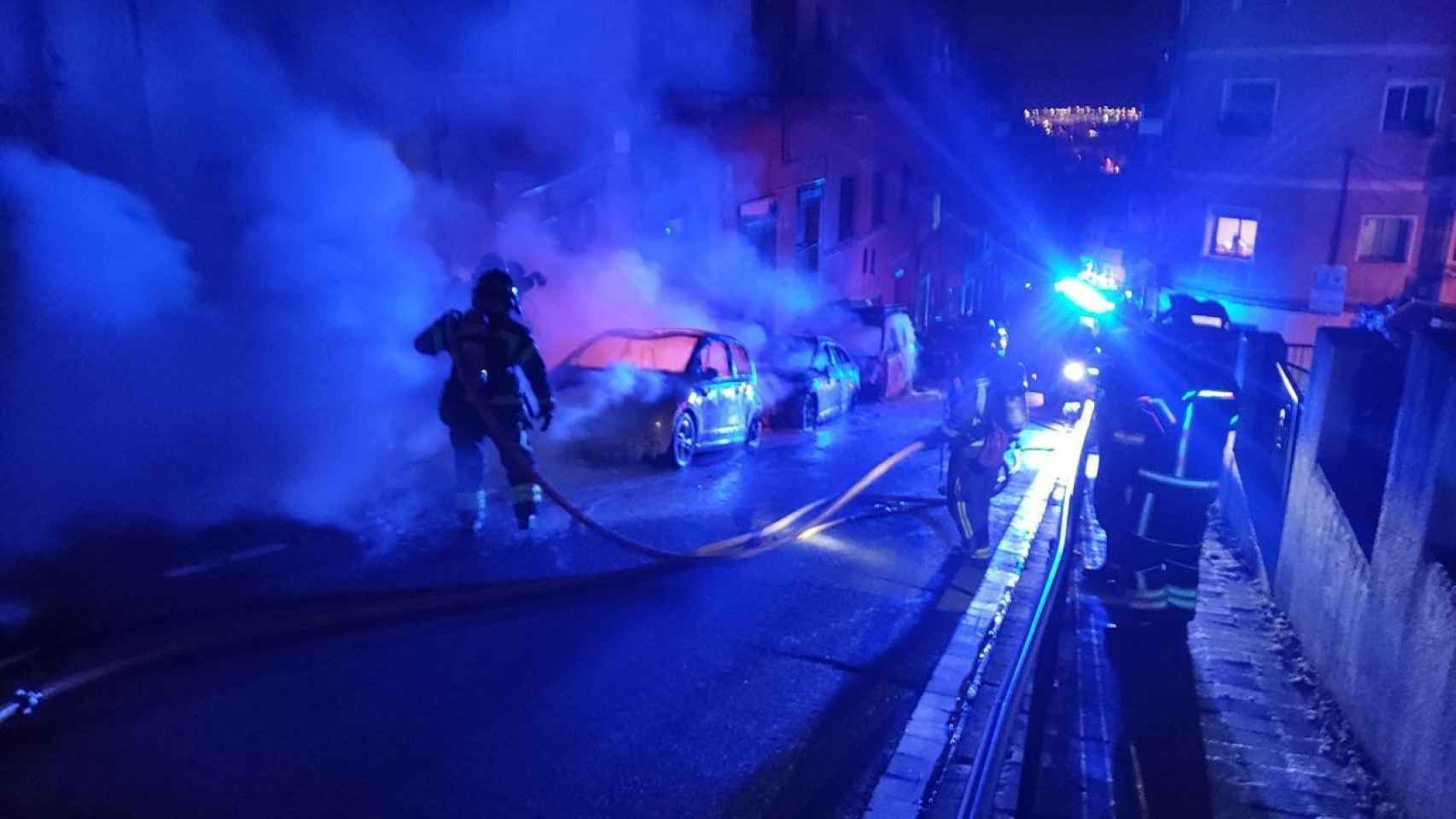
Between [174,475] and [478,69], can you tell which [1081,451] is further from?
[478,69]

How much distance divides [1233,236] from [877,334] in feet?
44.4

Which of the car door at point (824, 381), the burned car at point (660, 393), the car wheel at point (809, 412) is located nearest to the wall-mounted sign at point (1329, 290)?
the car door at point (824, 381)

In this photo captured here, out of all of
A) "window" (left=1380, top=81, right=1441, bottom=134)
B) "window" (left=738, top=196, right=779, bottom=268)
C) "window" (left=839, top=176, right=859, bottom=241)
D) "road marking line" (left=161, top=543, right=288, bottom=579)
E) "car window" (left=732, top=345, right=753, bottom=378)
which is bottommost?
"road marking line" (left=161, top=543, right=288, bottom=579)

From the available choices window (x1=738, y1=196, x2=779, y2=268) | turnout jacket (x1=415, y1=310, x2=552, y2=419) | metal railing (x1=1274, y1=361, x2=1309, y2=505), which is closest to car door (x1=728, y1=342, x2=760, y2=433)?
turnout jacket (x1=415, y1=310, x2=552, y2=419)

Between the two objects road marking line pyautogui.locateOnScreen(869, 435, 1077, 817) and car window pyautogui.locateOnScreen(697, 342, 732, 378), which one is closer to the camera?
road marking line pyautogui.locateOnScreen(869, 435, 1077, 817)

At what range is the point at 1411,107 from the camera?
72.7 ft

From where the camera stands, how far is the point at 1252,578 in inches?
273

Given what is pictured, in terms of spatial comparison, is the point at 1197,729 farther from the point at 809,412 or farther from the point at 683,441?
the point at 809,412

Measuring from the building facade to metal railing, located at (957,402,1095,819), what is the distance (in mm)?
20506

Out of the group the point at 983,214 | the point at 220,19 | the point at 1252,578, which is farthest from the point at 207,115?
the point at 983,214

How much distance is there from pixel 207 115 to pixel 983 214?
35.8 m

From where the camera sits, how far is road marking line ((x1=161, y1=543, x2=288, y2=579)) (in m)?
5.05

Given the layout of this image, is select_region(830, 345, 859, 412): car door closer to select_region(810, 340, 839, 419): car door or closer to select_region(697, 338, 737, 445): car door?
select_region(810, 340, 839, 419): car door

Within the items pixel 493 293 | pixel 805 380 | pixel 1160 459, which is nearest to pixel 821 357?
pixel 805 380
